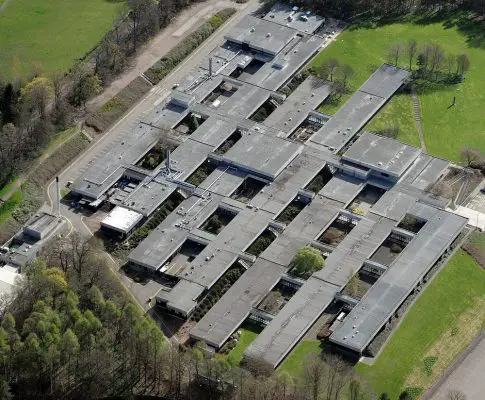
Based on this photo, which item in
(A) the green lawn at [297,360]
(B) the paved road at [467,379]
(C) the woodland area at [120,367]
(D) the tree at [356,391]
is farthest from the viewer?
(A) the green lawn at [297,360]

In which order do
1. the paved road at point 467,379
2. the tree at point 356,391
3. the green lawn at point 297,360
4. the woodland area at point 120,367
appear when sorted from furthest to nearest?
the green lawn at point 297,360 → the paved road at point 467,379 → the woodland area at point 120,367 → the tree at point 356,391

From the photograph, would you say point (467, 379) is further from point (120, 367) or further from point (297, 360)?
point (120, 367)

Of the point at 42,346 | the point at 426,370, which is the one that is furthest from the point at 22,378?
the point at 426,370

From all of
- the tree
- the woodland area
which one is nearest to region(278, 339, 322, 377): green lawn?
the woodland area

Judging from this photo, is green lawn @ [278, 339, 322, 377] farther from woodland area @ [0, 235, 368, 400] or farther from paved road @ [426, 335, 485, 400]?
paved road @ [426, 335, 485, 400]

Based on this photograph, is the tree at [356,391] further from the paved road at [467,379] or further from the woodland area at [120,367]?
the paved road at [467,379]

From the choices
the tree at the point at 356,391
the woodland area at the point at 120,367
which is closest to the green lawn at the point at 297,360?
the woodland area at the point at 120,367

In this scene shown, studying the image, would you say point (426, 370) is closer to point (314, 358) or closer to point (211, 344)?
point (314, 358)
